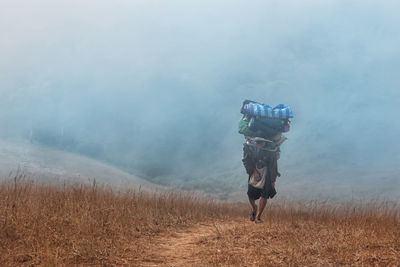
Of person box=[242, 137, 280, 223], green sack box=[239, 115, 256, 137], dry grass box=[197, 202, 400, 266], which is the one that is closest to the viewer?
dry grass box=[197, 202, 400, 266]

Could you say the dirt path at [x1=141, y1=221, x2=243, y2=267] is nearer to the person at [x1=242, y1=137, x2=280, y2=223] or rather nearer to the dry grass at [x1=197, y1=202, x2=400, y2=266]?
the dry grass at [x1=197, y1=202, x2=400, y2=266]

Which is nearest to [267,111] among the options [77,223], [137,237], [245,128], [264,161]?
[245,128]

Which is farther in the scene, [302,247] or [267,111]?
[267,111]

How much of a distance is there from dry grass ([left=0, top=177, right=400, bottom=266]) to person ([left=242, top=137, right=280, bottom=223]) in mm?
796

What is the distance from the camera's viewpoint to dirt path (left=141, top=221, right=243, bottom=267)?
4.85 m

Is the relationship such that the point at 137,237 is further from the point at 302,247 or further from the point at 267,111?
the point at 267,111

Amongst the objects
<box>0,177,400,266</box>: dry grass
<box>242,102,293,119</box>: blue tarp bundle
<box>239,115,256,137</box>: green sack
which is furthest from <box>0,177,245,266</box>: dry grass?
<box>242,102,293,119</box>: blue tarp bundle

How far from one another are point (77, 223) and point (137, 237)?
3.11 feet

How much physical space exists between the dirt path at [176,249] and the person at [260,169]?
1.25m

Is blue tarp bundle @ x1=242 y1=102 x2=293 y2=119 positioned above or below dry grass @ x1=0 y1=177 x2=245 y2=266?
above

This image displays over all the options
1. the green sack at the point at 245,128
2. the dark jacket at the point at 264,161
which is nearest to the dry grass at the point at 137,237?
the dark jacket at the point at 264,161

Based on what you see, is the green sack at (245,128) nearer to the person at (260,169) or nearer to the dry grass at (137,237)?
the person at (260,169)

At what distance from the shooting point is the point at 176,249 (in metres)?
5.68

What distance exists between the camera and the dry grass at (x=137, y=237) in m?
4.61
